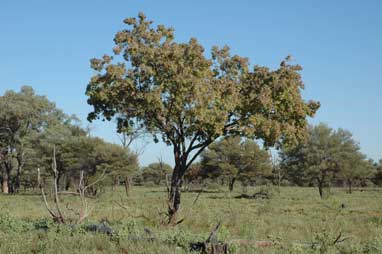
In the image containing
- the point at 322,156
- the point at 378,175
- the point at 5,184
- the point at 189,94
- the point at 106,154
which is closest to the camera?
the point at 189,94

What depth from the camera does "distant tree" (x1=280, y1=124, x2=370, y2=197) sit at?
45.6 meters

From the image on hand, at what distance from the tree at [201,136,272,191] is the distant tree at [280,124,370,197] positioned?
14.3 meters

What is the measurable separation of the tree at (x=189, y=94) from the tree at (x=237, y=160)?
4264 centimetres

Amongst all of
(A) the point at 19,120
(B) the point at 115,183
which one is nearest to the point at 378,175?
(B) the point at 115,183

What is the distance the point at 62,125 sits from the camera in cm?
5853

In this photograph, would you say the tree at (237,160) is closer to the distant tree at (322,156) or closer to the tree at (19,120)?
the distant tree at (322,156)

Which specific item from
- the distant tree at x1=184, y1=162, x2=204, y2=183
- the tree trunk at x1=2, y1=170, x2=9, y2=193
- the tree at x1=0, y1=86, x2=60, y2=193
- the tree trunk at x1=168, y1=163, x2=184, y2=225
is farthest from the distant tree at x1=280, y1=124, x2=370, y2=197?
the tree trunk at x1=2, y1=170, x2=9, y2=193

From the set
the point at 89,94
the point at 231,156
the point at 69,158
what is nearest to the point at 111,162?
the point at 69,158

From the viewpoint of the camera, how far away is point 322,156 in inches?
1806

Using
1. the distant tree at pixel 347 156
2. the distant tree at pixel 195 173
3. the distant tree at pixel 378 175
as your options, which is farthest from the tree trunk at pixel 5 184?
the distant tree at pixel 378 175

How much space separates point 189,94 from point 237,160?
4730 centimetres

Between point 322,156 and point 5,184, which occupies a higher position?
point 322,156

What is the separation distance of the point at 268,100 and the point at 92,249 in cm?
996

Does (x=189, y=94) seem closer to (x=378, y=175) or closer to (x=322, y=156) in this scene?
(x=322, y=156)
